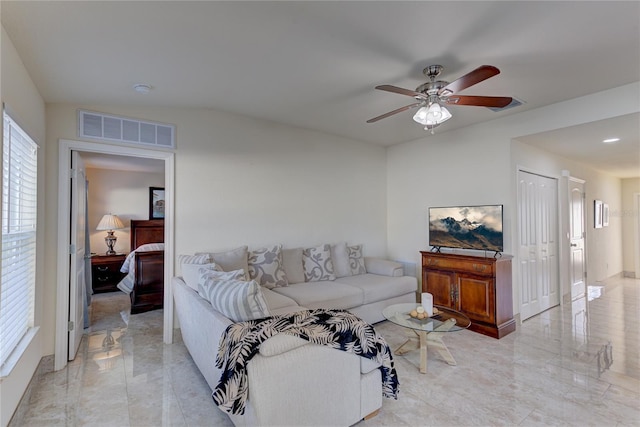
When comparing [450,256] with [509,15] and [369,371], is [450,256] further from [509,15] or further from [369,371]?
[509,15]

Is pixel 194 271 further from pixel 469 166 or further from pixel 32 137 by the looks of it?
pixel 469 166

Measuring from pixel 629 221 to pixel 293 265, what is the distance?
8078mm

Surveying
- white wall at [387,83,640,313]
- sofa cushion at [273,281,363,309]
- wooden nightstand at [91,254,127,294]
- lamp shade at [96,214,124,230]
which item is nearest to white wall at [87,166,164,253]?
lamp shade at [96,214,124,230]

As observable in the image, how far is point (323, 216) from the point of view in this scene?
449 centimetres

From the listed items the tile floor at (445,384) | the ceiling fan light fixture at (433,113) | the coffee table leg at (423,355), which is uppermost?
the ceiling fan light fixture at (433,113)

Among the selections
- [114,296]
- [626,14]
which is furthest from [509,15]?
[114,296]

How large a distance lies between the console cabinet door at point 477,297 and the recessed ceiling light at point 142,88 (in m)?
3.87

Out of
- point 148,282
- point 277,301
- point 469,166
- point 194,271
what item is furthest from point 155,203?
point 469,166

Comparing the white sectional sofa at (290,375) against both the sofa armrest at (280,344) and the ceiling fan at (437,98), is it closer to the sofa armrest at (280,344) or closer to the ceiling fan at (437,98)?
the sofa armrest at (280,344)

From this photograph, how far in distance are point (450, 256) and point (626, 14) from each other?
2604 mm

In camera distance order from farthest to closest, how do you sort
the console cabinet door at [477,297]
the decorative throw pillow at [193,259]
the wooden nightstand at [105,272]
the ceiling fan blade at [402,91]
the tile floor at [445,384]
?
the wooden nightstand at [105,272], the console cabinet door at [477,297], the decorative throw pillow at [193,259], the ceiling fan blade at [402,91], the tile floor at [445,384]

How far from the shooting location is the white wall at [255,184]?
3.17 metres

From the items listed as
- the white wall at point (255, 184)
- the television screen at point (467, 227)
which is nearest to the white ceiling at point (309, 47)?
the white wall at point (255, 184)

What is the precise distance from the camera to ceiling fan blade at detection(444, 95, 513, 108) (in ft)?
7.63
